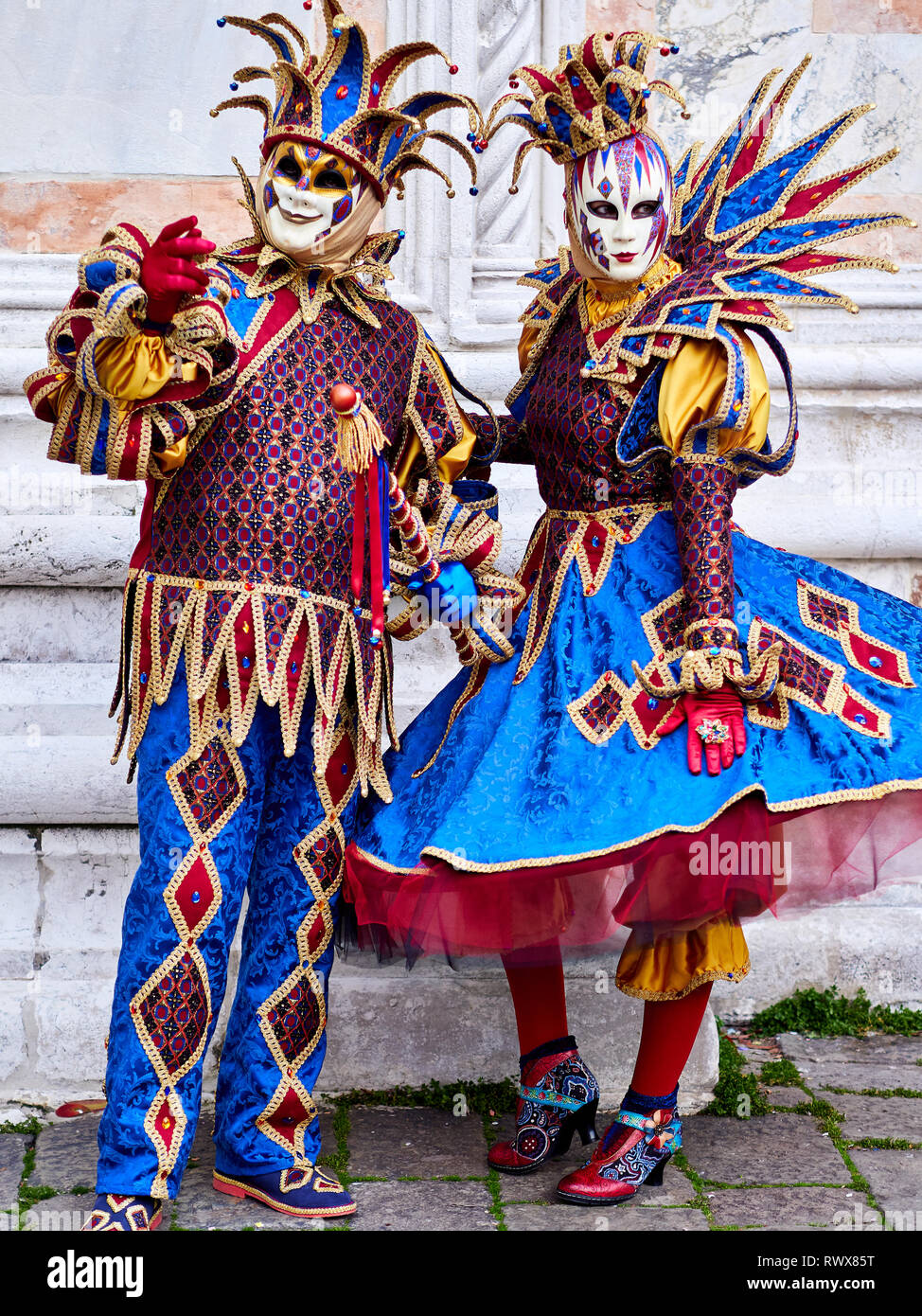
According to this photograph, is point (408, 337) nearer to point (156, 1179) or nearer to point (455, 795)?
point (455, 795)

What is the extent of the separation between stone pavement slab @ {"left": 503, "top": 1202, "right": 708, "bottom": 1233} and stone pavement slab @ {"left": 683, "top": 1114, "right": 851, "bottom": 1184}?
9.4 inches

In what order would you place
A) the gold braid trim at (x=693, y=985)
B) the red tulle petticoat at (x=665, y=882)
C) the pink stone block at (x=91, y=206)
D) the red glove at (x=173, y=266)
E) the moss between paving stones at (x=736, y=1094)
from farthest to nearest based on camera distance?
1. the pink stone block at (x=91, y=206)
2. the moss between paving stones at (x=736, y=1094)
3. the gold braid trim at (x=693, y=985)
4. the red tulle petticoat at (x=665, y=882)
5. the red glove at (x=173, y=266)

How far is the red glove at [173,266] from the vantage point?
2.63 metres

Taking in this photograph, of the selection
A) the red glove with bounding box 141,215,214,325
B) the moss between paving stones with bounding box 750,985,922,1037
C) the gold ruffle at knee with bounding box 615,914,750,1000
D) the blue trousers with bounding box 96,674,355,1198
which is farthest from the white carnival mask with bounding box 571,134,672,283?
the moss between paving stones with bounding box 750,985,922,1037

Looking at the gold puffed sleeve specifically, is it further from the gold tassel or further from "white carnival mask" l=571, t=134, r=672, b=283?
"white carnival mask" l=571, t=134, r=672, b=283

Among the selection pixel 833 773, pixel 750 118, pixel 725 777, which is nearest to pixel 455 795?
pixel 725 777

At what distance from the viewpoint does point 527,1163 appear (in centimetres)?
334

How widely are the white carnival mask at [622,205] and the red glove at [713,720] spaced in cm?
91

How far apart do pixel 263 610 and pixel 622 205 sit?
1.11 metres

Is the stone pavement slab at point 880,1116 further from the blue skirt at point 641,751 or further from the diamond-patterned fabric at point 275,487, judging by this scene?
the diamond-patterned fabric at point 275,487

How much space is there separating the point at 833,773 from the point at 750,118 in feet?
4.68

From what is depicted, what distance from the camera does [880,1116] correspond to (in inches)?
143

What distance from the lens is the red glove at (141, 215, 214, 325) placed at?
263 centimetres

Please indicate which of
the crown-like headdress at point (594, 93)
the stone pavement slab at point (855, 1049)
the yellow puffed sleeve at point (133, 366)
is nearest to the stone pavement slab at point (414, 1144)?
the stone pavement slab at point (855, 1049)
